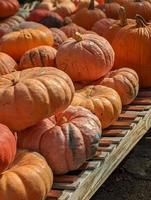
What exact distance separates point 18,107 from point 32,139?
7.3 inches

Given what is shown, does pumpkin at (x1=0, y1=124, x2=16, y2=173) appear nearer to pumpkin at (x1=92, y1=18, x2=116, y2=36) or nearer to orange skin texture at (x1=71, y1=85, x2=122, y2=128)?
orange skin texture at (x1=71, y1=85, x2=122, y2=128)

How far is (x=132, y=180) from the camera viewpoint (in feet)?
11.5

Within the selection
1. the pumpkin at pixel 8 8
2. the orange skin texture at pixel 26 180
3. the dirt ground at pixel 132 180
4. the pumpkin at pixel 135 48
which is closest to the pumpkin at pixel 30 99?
the orange skin texture at pixel 26 180

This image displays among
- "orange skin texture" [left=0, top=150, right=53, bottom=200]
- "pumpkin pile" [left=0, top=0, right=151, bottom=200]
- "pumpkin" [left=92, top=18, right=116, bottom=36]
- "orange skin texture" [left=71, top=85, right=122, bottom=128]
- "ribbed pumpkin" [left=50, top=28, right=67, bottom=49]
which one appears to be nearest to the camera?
"orange skin texture" [left=0, top=150, right=53, bottom=200]

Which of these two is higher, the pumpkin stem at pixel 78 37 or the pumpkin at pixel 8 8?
the pumpkin stem at pixel 78 37

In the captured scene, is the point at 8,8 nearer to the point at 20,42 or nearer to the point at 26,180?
the point at 20,42

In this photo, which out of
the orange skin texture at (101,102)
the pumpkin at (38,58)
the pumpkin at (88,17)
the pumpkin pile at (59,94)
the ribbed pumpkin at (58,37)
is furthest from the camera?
the pumpkin at (88,17)

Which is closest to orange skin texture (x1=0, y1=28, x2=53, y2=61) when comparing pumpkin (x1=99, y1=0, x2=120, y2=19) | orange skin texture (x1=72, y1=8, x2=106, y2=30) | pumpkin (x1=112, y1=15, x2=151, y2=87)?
pumpkin (x1=112, y1=15, x2=151, y2=87)

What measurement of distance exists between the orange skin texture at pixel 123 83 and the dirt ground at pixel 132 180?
50cm

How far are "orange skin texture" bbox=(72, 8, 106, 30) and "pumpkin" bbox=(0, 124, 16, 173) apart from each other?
273 cm

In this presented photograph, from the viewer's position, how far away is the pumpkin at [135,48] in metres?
3.68

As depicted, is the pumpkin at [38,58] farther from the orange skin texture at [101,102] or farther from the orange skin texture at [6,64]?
the orange skin texture at [101,102]

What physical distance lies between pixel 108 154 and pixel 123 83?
2.15 feet

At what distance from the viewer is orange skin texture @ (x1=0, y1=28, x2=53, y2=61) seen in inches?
143
